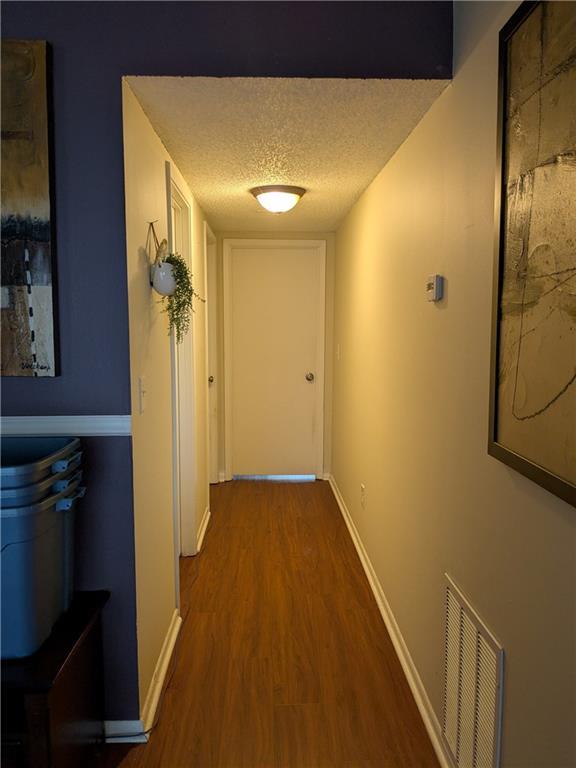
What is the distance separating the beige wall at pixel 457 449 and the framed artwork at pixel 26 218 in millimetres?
1244

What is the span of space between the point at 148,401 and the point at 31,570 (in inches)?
29.2

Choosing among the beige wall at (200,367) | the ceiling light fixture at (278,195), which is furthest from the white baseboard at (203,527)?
the ceiling light fixture at (278,195)

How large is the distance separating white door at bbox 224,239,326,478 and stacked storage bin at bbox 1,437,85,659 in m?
3.17

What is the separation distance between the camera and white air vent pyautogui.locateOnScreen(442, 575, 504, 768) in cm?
129

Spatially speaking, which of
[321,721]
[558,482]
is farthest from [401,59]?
[321,721]

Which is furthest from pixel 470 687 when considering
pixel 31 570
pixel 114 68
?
pixel 114 68

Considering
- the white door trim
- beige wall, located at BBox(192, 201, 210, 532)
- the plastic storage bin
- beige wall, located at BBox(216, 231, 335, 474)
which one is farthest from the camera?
beige wall, located at BBox(216, 231, 335, 474)

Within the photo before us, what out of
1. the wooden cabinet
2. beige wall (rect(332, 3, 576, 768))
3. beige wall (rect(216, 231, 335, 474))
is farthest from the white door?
the wooden cabinet

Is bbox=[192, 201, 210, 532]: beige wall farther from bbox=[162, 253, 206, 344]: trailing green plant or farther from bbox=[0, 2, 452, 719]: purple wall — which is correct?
bbox=[0, 2, 452, 719]: purple wall

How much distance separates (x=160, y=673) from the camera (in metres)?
2.07

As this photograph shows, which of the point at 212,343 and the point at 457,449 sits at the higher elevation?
the point at 212,343

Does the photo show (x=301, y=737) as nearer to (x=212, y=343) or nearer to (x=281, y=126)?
(x=281, y=126)

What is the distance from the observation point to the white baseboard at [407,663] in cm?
172

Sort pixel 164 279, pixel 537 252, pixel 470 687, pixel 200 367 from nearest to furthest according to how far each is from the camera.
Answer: pixel 537 252, pixel 470 687, pixel 164 279, pixel 200 367
